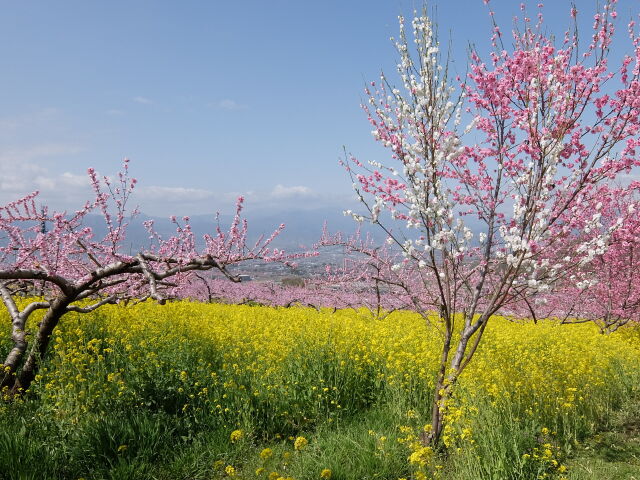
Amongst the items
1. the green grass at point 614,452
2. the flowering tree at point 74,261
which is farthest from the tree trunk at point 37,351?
the green grass at point 614,452

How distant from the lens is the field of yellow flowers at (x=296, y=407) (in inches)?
200

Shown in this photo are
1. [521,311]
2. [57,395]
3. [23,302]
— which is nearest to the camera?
[57,395]

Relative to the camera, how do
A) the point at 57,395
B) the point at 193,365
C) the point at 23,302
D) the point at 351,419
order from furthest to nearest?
the point at 23,302, the point at 193,365, the point at 351,419, the point at 57,395

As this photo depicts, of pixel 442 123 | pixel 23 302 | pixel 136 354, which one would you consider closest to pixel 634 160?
pixel 442 123

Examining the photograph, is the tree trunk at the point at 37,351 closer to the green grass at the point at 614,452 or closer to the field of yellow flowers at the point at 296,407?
Result: the field of yellow flowers at the point at 296,407

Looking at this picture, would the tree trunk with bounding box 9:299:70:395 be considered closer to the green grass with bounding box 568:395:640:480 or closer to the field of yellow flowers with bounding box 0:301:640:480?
the field of yellow flowers with bounding box 0:301:640:480

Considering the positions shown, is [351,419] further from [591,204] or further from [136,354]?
[591,204]

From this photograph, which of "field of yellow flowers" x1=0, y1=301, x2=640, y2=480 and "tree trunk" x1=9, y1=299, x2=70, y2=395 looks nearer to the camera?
"field of yellow flowers" x1=0, y1=301, x2=640, y2=480

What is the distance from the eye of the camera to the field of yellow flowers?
16.7 feet

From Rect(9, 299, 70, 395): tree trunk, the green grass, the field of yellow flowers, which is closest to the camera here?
the field of yellow flowers

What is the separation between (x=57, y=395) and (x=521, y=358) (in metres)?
8.21

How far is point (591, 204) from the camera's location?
19.7 ft

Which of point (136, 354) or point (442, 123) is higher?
point (442, 123)

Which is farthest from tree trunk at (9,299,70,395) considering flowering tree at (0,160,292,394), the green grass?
the green grass
